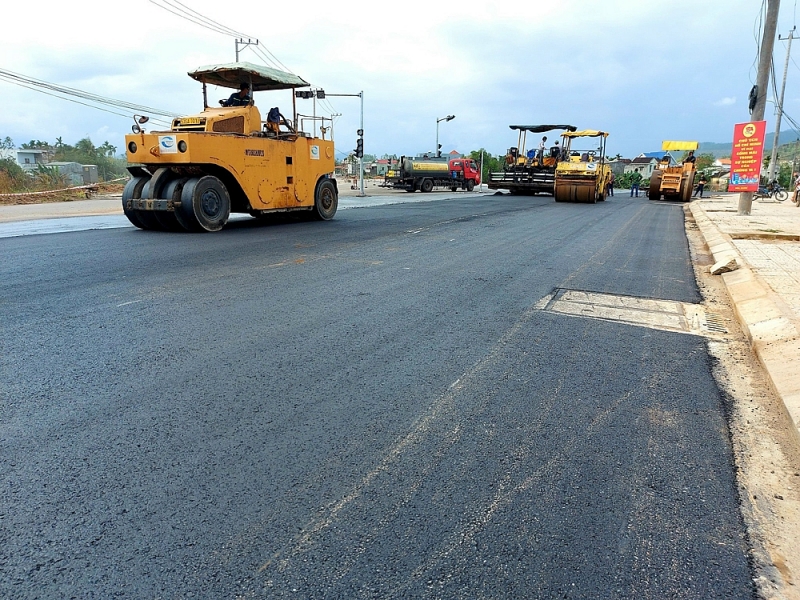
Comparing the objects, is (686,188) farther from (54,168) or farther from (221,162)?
(54,168)

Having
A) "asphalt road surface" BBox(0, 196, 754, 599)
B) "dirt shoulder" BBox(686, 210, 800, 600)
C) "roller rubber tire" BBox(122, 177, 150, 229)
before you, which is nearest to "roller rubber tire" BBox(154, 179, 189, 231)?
"roller rubber tire" BBox(122, 177, 150, 229)

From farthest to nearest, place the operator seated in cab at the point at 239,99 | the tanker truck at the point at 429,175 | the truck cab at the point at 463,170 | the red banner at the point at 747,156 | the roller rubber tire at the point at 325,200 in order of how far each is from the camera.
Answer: the truck cab at the point at 463,170 < the tanker truck at the point at 429,175 < the red banner at the point at 747,156 < the roller rubber tire at the point at 325,200 < the operator seated in cab at the point at 239,99

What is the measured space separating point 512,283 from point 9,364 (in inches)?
184

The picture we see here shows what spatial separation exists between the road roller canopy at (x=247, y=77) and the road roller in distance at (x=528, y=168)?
730 inches

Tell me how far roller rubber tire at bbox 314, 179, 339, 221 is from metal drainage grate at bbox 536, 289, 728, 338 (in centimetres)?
867

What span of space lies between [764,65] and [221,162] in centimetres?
1592

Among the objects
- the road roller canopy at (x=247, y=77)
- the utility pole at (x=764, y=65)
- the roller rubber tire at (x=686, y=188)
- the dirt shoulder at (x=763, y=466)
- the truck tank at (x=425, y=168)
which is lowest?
the dirt shoulder at (x=763, y=466)

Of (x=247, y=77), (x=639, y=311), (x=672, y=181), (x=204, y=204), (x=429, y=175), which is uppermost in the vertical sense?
(x=247, y=77)

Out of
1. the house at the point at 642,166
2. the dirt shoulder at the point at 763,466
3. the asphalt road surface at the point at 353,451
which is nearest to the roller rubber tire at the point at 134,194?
the asphalt road surface at the point at 353,451

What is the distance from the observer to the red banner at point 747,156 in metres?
16.7

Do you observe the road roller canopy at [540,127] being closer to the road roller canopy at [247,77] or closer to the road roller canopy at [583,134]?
the road roller canopy at [583,134]

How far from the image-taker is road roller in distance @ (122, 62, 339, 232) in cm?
1023

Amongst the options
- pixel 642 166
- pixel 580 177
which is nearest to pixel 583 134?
pixel 580 177

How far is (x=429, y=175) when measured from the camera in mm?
36281
